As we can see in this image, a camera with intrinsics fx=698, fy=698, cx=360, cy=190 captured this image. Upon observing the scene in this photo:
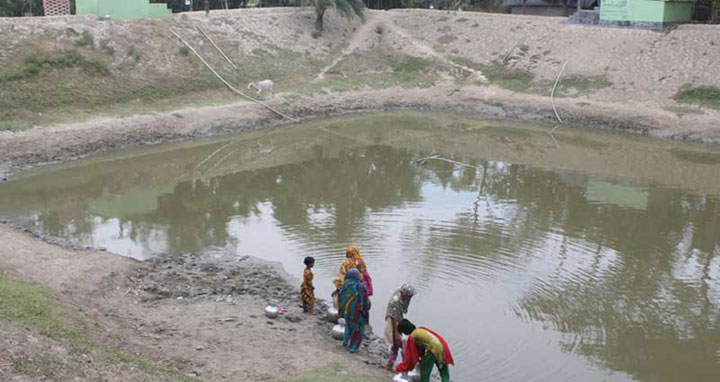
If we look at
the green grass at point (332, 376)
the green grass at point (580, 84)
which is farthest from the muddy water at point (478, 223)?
the green grass at point (580, 84)

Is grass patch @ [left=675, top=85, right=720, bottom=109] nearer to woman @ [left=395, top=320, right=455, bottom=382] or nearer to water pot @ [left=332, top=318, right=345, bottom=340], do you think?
water pot @ [left=332, top=318, right=345, bottom=340]

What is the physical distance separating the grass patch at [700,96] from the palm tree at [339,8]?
16778mm

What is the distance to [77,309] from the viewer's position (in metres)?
10.8

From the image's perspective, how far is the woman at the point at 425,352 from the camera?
879cm

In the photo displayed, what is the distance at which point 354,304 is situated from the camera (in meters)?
10.2

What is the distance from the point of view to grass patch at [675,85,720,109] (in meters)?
27.9

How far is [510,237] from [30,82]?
19.0 meters

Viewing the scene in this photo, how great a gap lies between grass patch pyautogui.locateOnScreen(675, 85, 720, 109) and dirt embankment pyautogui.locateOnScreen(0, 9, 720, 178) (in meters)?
0.34

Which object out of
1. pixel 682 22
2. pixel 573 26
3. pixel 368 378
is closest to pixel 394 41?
pixel 573 26

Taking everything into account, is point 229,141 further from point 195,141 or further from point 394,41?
point 394,41

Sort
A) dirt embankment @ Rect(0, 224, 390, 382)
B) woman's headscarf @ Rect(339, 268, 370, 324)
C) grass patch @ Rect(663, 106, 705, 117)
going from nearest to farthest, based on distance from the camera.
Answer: dirt embankment @ Rect(0, 224, 390, 382) < woman's headscarf @ Rect(339, 268, 370, 324) < grass patch @ Rect(663, 106, 705, 117)

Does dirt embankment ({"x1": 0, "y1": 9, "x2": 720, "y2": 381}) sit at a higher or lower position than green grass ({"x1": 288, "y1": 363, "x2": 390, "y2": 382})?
higher

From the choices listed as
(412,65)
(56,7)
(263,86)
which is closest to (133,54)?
(56,7)

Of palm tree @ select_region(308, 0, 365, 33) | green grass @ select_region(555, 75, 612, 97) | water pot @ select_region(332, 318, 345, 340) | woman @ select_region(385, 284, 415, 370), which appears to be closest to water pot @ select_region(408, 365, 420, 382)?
woman @ select_region(385, 284, 415, 370)
